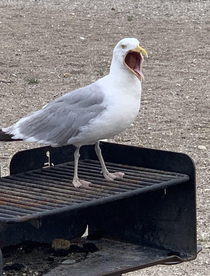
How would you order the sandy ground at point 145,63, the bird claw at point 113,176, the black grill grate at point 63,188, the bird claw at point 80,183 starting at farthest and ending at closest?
the sandy ground at point 145,63
the bird claw at point 113,176
the bird claw at point 80,183
the black grill grate at point 63,188

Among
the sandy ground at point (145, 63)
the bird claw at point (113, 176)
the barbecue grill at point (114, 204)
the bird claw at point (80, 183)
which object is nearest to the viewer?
Result: the barbecue grill at point (114, 204)

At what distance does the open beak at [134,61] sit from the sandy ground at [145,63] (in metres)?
1.27

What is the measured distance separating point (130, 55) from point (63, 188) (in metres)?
0.73

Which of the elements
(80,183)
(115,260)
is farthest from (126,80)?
(115,260)

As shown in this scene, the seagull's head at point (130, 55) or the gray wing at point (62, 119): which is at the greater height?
the seagull's head at point (130, 55)

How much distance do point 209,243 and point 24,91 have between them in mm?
4612

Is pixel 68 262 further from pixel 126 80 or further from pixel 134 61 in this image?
pixel 134 61

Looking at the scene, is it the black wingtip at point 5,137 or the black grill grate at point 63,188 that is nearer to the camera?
the black grill grate at point 63,188

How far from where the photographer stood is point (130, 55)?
121 inches

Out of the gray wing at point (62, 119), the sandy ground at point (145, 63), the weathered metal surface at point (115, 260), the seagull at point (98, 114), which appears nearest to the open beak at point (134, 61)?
the seagull at point (98, 114)

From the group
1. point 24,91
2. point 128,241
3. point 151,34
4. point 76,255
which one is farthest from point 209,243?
point 151,34

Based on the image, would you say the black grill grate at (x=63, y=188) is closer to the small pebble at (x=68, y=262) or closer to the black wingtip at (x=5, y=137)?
the black wingtip at (x=5, y=137)

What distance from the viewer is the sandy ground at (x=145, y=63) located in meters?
5.96

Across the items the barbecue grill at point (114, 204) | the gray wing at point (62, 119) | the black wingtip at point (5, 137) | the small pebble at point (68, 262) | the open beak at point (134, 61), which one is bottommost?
the small pebble at point (68, 262)
